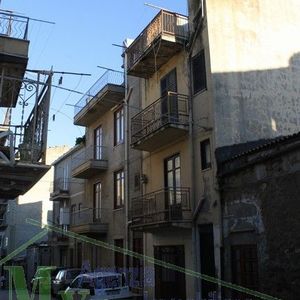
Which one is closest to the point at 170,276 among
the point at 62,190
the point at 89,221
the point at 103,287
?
the point at 103,287

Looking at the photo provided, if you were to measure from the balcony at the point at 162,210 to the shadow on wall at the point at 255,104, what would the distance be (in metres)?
2.64

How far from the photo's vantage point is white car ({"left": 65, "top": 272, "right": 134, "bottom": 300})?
14.3 meters

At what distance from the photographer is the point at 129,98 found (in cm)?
2244

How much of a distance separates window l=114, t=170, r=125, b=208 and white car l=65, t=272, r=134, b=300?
807 cm

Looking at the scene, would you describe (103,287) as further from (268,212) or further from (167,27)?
(167,27)

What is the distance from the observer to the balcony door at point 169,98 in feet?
55.2

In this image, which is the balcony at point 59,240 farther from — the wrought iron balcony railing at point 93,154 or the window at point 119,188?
the window at point 119,188

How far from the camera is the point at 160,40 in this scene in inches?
677

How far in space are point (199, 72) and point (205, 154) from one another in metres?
2.83

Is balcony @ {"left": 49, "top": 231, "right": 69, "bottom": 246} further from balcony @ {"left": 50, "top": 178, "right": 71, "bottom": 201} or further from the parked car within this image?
the parked car

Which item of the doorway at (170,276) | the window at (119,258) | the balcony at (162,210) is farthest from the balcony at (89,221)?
the doorway at (170,276)

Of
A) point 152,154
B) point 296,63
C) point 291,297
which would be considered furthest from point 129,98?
point 291,297

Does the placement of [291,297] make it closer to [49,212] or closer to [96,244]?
[96,244]

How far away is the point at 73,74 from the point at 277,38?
932 centimetres
